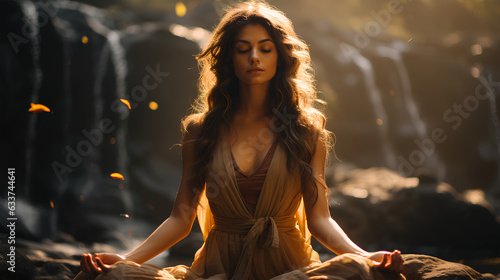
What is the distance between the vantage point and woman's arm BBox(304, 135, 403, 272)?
7.70 ft

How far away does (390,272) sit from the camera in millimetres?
2049

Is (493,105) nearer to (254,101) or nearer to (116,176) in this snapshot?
(116,176)

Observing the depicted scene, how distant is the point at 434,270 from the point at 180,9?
11.5 metres

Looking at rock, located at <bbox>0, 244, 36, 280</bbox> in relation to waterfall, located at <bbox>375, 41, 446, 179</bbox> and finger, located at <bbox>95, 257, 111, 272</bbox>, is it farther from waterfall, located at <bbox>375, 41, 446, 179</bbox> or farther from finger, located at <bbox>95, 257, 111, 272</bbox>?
waterfall, located at <bbox>375, 41, 446, 179</bbox>

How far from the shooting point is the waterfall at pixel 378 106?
11.9 metres

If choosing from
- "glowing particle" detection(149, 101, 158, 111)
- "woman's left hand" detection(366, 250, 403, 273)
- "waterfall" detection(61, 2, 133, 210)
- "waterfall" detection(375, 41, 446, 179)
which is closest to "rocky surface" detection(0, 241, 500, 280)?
"woman's left hand" detection(366, 250, 403, 273)

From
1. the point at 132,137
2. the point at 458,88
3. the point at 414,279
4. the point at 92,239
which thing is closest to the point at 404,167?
the point at 458,88

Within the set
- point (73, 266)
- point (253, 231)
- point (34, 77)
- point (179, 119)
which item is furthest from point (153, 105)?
point (253, 231)

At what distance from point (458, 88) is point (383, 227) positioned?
6.23 metres

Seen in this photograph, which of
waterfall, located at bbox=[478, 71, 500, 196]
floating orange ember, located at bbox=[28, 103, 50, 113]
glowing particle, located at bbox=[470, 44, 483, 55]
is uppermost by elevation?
glowing particle, located at bbox=[470, 44, 483, 55]

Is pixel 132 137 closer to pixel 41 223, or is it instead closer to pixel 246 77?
pixel 41 223

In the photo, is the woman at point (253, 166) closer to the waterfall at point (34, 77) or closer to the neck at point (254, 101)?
the neck at point (254, 101)

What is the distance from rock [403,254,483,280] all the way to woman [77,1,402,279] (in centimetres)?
65

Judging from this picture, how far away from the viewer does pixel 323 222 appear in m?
2.54
